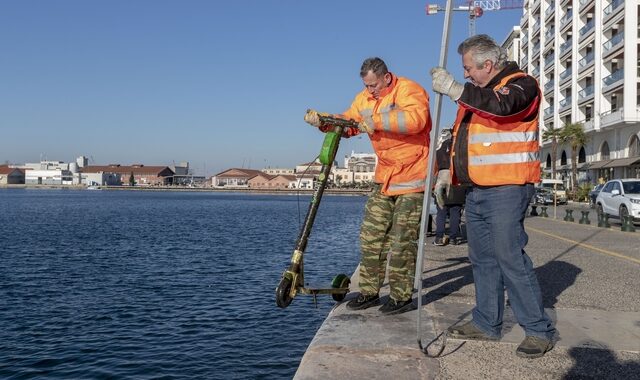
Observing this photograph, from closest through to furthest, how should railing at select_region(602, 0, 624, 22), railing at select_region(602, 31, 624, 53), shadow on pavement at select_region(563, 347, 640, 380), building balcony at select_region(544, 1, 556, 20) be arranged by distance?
shadow on pavement at select_region(563, 347, 640, 380), railing at select_region(602, 31, 624, 53), railing at select_region(602, 0, 624, 22), building balcony at select_region(544, 1, 556, 20)

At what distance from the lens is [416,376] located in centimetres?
328

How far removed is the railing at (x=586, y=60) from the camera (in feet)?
179

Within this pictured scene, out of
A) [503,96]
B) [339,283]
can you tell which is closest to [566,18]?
[339,283]

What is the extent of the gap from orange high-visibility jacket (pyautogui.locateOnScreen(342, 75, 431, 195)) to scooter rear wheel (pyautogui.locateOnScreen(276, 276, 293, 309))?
1.19m

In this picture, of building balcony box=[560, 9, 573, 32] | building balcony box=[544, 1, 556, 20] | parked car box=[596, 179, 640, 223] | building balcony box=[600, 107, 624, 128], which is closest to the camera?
parked car box=[596, 179, 640, 223]

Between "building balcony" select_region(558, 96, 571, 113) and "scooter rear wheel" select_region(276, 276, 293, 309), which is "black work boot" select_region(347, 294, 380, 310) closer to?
"scooter rear wheel" select_region(276, 276, 293, 309)

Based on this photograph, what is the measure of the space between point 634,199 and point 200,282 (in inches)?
583

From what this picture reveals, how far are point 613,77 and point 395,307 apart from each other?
5058cm

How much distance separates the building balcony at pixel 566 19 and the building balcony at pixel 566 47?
1.73 meters

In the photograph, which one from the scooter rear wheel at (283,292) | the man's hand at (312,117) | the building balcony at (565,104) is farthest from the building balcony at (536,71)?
the scooter rear wheel at (283,292)

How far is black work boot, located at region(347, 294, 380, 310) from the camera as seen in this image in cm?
509

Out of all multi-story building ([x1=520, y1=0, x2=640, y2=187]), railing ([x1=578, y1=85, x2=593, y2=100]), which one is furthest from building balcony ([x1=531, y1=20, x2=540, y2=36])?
railing ([x1=578, y1=85, x2=593, y2=100])

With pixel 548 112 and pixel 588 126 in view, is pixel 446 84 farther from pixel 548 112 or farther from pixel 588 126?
pixel 548 112

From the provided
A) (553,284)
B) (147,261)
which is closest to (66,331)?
(553,284)
